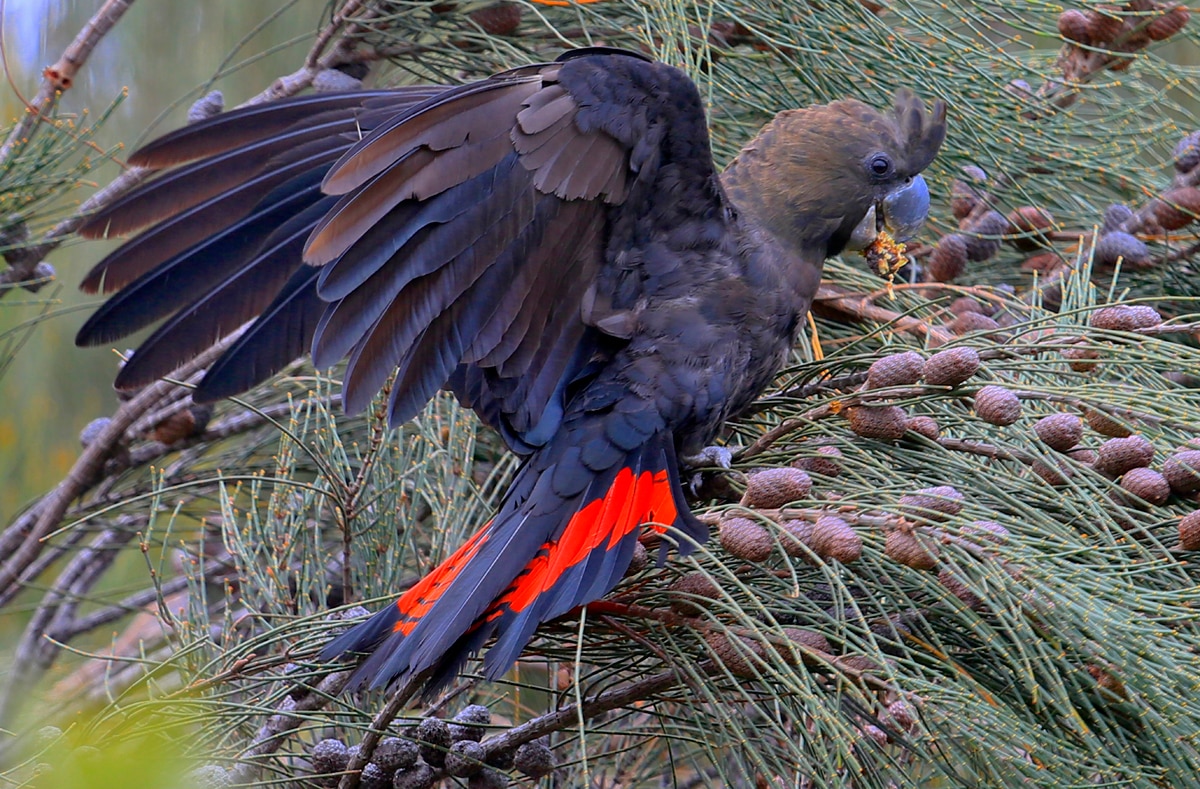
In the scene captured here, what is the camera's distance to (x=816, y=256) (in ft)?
6.15

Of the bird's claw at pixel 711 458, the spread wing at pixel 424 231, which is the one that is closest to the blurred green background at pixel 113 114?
the spread wing at pixel 424 231

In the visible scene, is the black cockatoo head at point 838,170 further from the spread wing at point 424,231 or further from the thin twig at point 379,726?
the thin twig at point 379,726

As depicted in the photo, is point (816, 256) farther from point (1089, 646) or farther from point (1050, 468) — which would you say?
point (1089, 646)

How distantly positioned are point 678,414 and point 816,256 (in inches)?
15.7

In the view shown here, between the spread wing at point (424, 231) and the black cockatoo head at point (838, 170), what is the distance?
163 mm

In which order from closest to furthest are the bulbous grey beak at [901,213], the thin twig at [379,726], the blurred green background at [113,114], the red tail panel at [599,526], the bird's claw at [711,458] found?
1. the thin twig at [379,726]
2. the red tail panel at [599,526]
3. the bird's claw at [711,458]
4. the bulbous grey beak at [901,213]
5. the blurred green background at [113,114]

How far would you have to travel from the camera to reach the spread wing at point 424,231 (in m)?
1.36

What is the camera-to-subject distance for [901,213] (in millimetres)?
1877

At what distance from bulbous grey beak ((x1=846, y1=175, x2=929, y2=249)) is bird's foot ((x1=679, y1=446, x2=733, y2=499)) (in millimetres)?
527

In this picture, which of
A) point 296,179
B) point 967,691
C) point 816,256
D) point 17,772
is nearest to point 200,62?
point 296,179

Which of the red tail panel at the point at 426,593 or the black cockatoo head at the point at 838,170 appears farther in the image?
the black cockatoo head at the point at 838,170

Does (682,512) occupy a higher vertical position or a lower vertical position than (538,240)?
lower

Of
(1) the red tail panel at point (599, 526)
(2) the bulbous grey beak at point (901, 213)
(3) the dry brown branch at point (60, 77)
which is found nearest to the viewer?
(1) the red tail panel at point (599, 526)

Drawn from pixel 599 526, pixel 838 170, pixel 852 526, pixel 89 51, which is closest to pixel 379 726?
pixel 599 526
